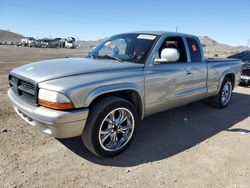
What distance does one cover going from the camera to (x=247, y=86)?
9711mm

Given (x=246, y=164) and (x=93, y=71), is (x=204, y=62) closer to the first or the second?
(x=246, y=164)

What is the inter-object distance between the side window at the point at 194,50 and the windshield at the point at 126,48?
42.9 inches

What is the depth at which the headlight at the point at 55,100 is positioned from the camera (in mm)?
2920

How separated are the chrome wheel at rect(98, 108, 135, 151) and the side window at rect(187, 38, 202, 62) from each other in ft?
6.96

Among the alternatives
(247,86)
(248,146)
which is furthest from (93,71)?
(247,86)

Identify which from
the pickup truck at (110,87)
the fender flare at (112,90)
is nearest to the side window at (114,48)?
the pickup truck at (110,87)

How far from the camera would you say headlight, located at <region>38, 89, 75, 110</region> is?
2.92 m

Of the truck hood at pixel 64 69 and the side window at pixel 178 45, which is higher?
the side window at pixel 178 45

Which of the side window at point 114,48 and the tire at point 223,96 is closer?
the side window at point 114,48

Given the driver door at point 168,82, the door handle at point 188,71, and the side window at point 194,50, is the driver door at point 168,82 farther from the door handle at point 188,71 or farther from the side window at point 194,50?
the side window at point 194,50

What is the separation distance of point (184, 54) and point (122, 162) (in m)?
2.57

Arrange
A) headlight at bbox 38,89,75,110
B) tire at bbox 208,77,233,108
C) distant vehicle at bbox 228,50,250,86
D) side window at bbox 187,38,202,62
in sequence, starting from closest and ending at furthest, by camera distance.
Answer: headlight at bbox 38,89,75,110 → side window at bbox 187,38,202,62 → tire at bbox 208,77,233,108 → distant vehicle at bbox 228,50,250,86

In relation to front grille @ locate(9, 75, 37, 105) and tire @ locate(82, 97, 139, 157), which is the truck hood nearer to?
front grille @ locate(9, 75, 37, 105)

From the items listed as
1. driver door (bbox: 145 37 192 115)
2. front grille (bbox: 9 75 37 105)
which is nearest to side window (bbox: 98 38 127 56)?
driver door (bbox: 145 37 192 115)
